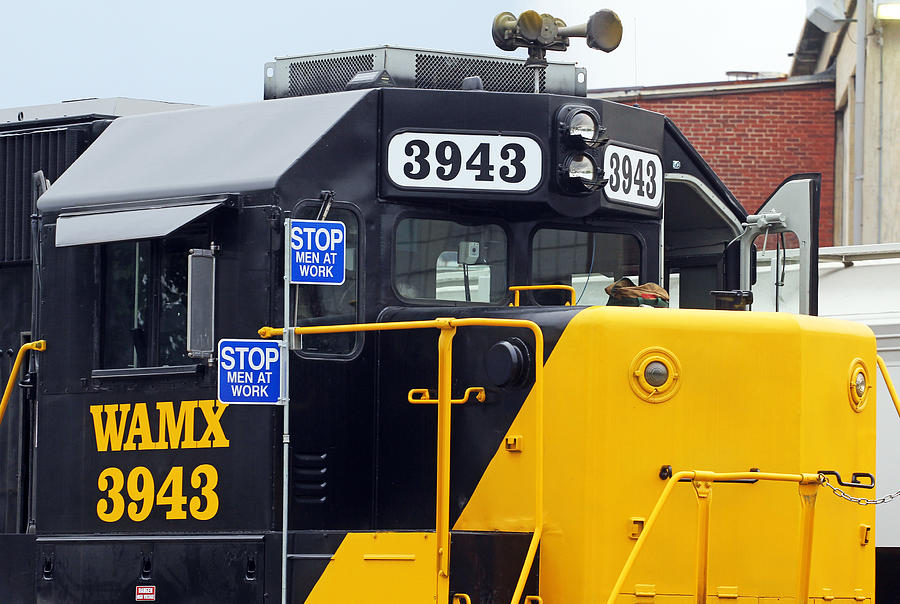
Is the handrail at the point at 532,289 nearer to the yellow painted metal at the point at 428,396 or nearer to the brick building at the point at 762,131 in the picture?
the yellow painted metal at the point at 428,396

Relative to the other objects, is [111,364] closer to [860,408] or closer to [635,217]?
[635,217]

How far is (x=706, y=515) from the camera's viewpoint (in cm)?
557

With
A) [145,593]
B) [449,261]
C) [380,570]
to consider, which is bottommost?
[145,593]

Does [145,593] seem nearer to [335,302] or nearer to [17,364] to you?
[17,364]

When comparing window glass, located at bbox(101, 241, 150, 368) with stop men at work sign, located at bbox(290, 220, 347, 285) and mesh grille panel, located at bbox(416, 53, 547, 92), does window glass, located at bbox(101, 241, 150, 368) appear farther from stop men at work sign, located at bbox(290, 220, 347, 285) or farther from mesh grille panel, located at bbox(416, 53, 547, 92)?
mesh grille panel, located at bbox(416, 53, 547, 92)

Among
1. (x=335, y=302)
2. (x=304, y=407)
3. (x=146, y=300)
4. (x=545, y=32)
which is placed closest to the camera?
(x=304, y=407)

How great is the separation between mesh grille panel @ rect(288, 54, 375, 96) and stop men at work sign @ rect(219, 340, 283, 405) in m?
1.65

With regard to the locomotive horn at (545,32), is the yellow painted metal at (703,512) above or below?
below

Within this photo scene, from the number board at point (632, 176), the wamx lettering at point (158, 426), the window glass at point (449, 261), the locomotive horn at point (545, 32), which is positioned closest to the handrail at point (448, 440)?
the window glass at point (449, 261)

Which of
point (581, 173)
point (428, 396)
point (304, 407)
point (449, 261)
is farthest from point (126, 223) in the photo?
point (581, 173)

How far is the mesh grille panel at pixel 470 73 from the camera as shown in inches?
273

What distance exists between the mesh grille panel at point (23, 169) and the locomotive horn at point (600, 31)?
103 inches

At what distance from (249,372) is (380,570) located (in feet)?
3.26

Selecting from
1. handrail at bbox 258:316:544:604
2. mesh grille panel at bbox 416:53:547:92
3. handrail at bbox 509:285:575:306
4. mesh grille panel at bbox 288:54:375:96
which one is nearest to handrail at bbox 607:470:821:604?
handrail at bbox 258:316:544:604
